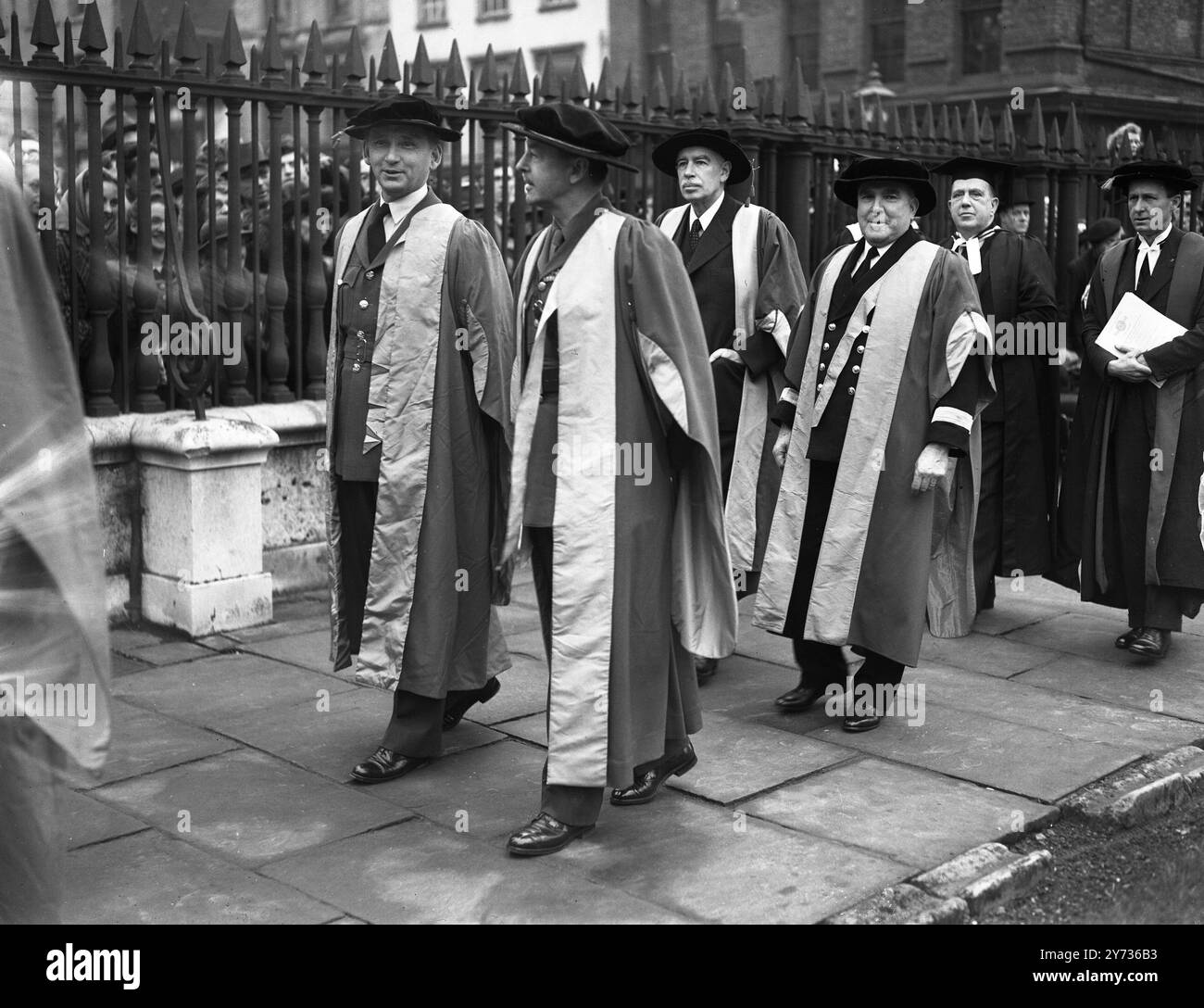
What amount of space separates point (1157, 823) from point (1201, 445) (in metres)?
2.25

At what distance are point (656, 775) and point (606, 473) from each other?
0.96m

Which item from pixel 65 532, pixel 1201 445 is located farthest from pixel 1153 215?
pixel 65 532

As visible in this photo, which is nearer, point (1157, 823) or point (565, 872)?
point (565, 872)

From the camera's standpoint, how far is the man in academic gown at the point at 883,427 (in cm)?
530

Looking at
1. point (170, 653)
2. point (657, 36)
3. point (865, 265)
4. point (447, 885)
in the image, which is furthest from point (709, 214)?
point (657, 36)

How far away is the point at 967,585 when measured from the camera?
5883mm

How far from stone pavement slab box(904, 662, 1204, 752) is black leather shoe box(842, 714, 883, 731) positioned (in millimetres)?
495

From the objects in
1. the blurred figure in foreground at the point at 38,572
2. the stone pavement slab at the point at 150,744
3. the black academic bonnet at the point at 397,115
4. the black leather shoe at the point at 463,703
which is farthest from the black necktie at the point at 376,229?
the blurred figure in foreground at the point at 38,572

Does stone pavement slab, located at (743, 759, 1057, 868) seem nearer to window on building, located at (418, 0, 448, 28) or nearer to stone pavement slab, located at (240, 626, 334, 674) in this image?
stone pavement slab, located at (240, 626, 334, 674)

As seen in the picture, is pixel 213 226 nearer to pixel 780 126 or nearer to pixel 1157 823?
pixel 780 126

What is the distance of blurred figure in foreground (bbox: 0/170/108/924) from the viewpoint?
2.32 metres

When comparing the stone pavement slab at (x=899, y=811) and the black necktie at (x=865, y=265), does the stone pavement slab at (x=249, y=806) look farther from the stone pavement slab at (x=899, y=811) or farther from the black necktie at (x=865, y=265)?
the black necktie at (x=865, y=265)

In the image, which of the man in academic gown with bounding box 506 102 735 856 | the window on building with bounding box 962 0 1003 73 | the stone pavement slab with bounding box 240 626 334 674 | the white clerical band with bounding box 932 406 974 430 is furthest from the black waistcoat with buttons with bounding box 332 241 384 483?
the window on building with bounding box 962 0 1003 73

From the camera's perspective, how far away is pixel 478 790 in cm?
464
